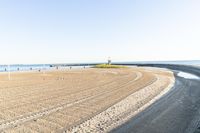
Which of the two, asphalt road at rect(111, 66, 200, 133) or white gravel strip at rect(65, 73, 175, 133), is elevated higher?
white gravel strip at rect(65, 73, 175, 133)

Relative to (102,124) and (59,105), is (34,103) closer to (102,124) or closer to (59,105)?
(59,105)

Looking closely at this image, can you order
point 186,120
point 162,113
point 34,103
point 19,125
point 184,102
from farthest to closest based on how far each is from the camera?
point 184,102 → point 34,103 → point 162,113 → point 186,120 → point 19,125

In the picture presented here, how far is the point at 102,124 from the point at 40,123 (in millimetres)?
3015

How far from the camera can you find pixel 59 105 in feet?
49.0

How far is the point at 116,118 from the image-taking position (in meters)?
12.0

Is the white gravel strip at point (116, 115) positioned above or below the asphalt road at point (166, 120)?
above

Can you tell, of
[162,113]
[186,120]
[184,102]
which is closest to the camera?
[186,120]

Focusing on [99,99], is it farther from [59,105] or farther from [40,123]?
[40,123]

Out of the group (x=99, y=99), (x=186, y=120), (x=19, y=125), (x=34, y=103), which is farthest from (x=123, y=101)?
(x=19, y=125)

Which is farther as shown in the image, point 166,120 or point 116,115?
point 116,115

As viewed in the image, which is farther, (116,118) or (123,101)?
(123,101)

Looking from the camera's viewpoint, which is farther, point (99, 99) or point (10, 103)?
point (99, 99)

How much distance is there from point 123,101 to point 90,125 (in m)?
5.99

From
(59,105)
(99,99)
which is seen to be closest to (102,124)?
(59,105)
